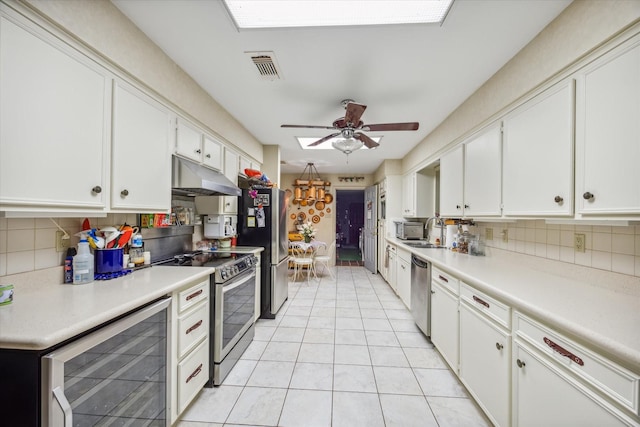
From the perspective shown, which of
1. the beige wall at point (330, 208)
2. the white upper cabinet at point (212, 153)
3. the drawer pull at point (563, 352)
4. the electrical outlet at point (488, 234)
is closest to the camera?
the drawer pull at point (563, 352)

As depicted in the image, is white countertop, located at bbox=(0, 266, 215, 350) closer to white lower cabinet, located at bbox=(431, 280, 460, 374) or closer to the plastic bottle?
the plastic bottle

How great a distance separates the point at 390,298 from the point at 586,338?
3243mm

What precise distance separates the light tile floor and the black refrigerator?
1.00ft

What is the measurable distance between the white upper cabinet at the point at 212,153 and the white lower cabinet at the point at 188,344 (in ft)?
4.16

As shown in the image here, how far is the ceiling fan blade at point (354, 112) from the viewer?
217 centimetres

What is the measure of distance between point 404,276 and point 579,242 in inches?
84.4

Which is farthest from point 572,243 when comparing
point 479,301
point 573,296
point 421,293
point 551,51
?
point 421,293

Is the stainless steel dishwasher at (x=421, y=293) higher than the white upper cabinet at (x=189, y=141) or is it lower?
lower

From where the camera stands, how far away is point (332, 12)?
4.81 ft

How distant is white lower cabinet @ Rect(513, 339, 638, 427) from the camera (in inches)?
36.2

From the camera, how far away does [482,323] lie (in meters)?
1.63

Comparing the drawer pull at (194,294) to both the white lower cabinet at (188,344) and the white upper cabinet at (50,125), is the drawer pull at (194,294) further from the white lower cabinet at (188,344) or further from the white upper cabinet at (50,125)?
the white upper cabinet at (50,125)

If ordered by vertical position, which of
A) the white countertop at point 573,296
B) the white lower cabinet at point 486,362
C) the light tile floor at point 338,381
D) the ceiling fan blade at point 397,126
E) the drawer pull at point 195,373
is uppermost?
the ceiling fan blade at point 397,126

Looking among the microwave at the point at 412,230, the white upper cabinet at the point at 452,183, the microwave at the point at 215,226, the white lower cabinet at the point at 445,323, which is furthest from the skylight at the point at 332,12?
the microwave at the point at 412,230
